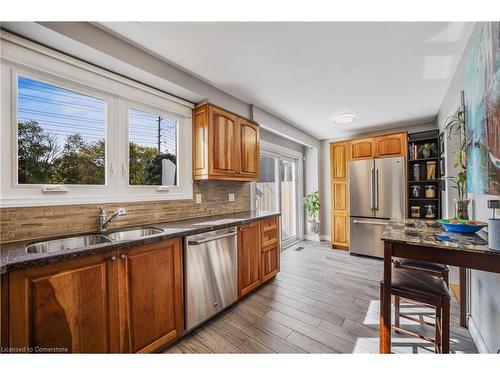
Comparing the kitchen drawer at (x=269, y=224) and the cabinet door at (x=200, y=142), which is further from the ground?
the cabinet door at (x=200, y=142)

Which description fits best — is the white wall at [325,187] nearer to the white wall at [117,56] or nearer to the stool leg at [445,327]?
the white wall at [117,56]

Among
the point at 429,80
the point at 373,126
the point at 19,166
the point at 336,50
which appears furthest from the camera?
the point at 373,126

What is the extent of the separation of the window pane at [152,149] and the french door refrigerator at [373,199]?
3.28m

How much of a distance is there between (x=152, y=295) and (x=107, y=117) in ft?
4.98

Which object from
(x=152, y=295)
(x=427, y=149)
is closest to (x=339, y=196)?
(x=427, y=149)

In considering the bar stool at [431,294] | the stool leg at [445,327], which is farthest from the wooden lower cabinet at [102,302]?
the stool leg at [445,327]

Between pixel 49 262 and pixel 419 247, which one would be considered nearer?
pixel 49 262

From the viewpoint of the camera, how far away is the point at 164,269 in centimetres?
160

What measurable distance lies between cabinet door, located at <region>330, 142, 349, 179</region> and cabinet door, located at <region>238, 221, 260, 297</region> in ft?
8.82

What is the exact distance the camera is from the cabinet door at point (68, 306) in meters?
1.02

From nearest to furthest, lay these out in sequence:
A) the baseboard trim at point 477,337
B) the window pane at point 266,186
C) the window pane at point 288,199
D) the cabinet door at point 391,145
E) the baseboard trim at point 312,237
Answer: the baseboard trim at point 477,337 → the cabinet door at point 391,145 → the window pane at point 266,186 → the window pane at point 288,199 → the baseboard trim at point 312,237

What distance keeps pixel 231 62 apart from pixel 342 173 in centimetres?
330
